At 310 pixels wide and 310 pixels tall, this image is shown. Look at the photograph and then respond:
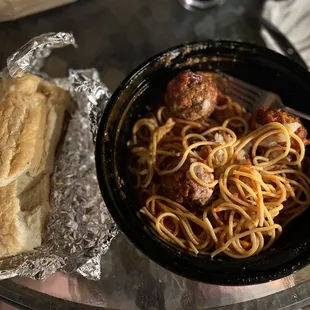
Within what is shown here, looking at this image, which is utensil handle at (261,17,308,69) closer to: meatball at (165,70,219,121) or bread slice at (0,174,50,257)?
meatball at (165,70,219,121)

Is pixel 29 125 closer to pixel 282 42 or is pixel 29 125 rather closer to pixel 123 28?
pixel 123 28

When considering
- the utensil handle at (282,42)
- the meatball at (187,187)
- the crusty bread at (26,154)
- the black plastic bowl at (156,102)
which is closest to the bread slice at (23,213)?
the crusty bread at (26,154)

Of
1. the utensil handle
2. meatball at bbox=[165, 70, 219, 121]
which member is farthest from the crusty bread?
the utensil handle

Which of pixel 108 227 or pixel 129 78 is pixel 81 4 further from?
pixel 108 227

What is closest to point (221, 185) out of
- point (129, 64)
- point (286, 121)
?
point (286, 121)

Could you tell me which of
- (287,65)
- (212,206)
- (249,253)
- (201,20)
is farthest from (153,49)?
(249,253)
